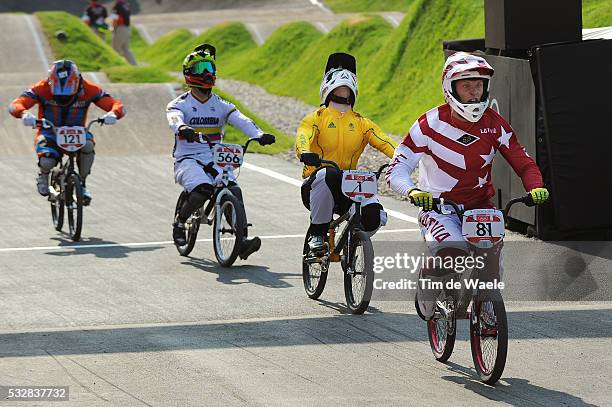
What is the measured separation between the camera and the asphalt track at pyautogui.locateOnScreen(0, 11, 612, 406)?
793 centimetres

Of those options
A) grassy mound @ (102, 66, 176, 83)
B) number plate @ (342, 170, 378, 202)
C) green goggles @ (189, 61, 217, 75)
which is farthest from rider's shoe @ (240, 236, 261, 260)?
grassy mound @ (102, 66, 176, 83)

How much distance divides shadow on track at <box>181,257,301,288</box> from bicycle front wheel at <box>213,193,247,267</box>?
0.39ft

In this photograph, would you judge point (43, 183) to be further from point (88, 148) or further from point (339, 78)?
point (339, 78)

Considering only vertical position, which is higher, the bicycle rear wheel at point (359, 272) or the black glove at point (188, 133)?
the black glove at point (188, 133)

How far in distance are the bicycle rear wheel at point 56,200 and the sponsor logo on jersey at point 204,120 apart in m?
2.45

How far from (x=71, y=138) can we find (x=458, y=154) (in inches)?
275

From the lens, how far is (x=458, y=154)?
334 inches

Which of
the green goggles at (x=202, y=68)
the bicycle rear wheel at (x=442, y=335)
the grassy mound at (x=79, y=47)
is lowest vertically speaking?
the bicycle rear wheel at (x=442, y=335)

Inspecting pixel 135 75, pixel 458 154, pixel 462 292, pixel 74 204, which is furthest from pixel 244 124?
pixel 135 75

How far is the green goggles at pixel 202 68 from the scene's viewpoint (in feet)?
42.4

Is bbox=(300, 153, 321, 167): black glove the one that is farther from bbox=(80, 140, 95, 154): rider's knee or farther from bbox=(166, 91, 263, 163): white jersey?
bbox=(80, 140, 95, 154): rider's knee

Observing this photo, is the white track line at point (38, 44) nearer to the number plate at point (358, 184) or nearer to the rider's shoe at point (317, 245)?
the rider's shoe at point (317, 245)

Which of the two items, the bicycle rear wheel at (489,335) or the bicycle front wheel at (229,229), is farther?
the bicycle front wheel at (229,229)

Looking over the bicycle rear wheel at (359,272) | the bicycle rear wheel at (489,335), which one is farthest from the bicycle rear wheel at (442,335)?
the bicycle rear wheel at (359,272)
